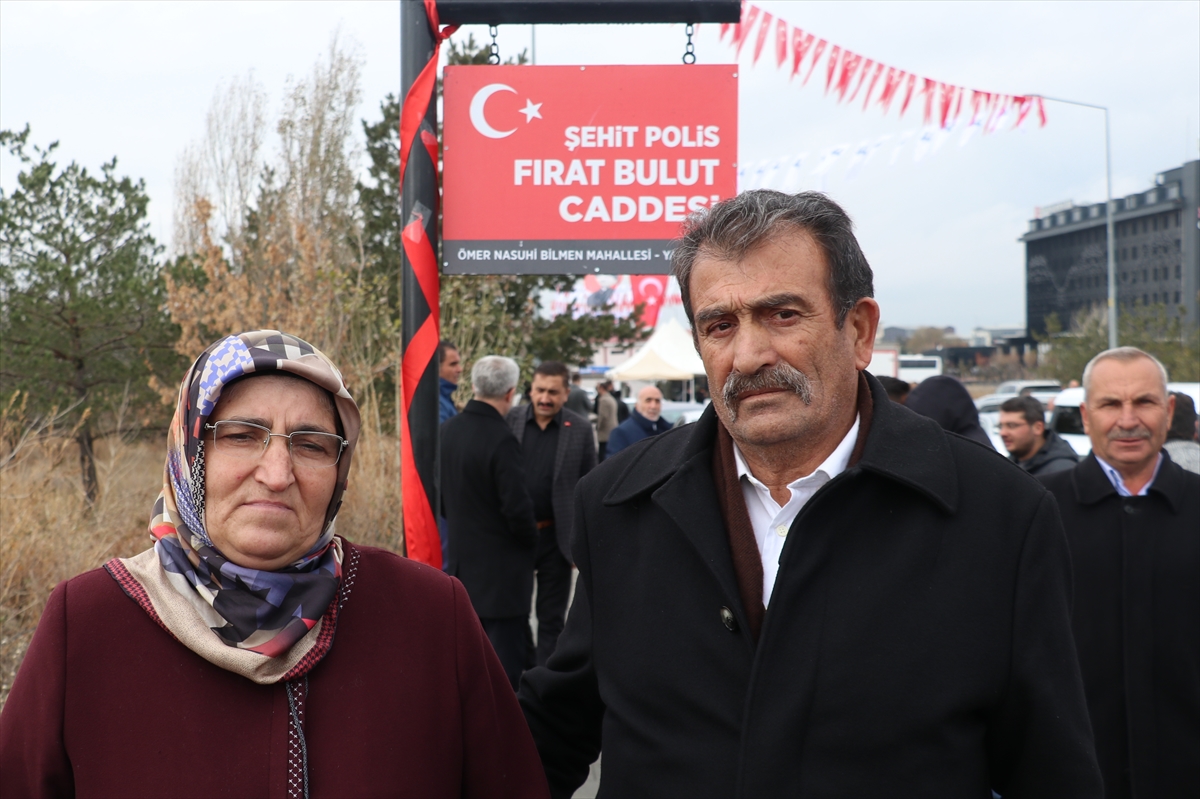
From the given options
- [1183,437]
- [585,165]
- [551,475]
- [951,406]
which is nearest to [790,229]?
[585,165]

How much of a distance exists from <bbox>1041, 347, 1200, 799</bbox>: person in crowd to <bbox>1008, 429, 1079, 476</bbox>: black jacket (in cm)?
178

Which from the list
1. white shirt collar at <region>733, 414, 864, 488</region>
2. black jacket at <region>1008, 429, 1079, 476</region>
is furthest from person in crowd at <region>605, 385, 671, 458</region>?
white shirt collar at <region>733, 414, 864, 488</region>

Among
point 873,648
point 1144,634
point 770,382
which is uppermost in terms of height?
point 770,382

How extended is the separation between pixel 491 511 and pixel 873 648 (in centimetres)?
441

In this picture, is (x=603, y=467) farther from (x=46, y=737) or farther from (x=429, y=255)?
(x=429, y=255)

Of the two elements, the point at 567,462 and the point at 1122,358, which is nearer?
the point at 1122,358

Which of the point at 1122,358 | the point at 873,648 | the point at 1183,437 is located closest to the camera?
the point at 873,648

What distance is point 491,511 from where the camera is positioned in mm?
6117

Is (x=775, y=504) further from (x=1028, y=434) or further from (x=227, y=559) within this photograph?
(x=1028, y=434)

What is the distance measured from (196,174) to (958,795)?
3087 centimetres

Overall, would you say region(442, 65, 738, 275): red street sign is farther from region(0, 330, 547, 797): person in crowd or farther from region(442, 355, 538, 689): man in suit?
region(442, 355, 538, 689): man in suit

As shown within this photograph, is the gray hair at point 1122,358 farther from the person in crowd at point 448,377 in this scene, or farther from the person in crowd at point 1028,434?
the person in crowd at point 448,377

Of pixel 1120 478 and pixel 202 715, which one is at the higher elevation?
pixel 1120 478

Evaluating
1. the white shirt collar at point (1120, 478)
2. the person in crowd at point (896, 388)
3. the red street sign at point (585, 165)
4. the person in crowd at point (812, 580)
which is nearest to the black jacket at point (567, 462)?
the person in crowd at point (896, 388)
